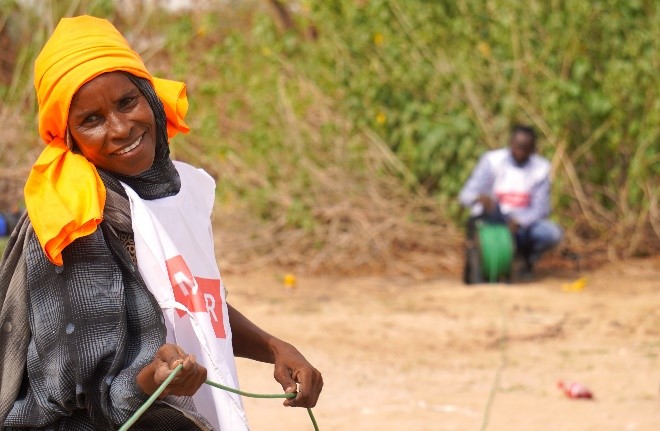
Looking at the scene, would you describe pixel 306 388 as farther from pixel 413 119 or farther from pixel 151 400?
pixel 413 119

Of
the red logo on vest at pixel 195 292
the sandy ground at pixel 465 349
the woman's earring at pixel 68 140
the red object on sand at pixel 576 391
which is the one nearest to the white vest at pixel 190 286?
the red logo on vest at pixel 195 292

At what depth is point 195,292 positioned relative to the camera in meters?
2.33

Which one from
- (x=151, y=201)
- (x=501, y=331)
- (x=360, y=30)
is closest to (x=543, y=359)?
(x=501, y=331)

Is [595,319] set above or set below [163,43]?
below

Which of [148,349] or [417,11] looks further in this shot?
[417,11]

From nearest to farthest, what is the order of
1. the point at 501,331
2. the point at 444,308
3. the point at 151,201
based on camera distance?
the point at 151,201, the point at 501,331, the point at 444,308

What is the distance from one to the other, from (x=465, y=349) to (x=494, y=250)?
1.66 metres

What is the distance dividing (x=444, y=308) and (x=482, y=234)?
0.86 metres

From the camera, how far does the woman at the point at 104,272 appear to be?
2.12 metres

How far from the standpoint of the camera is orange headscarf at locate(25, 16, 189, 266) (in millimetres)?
2104

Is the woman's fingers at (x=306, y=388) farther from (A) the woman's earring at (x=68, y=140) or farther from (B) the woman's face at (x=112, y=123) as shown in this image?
(A) the woman's earring at (x=68, y=140)

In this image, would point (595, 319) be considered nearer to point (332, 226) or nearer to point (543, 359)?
point (543, 359)

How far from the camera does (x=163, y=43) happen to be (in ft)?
29.4

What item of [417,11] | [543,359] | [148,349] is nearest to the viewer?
[148,349]
